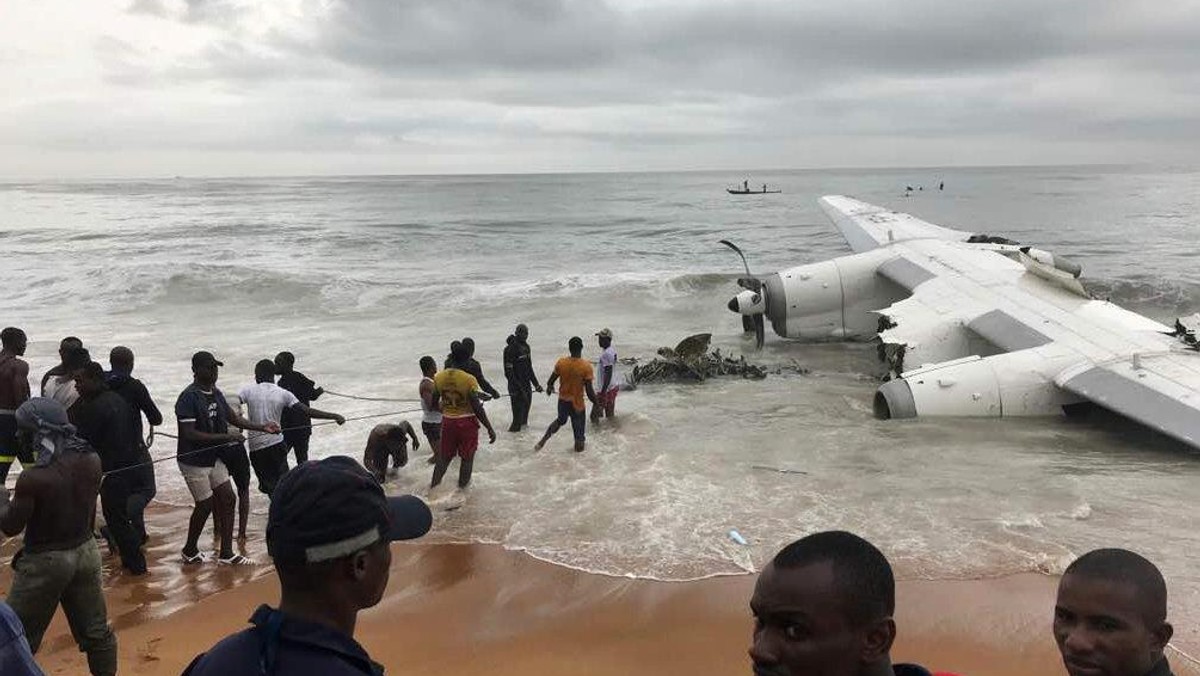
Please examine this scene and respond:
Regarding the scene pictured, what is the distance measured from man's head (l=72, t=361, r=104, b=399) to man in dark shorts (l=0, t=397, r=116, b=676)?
1703 mm

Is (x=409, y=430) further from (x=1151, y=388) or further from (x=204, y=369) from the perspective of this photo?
(x=1151, y=388)

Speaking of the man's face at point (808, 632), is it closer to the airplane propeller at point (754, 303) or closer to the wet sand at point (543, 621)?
the wet sand at point (543, 621)

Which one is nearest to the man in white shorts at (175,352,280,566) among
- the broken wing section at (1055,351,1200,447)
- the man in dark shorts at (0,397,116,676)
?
the man in dark shorts at (0,397,116,676)

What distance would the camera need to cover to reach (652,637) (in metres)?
5.71

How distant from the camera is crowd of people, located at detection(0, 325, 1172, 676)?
1.86 metres

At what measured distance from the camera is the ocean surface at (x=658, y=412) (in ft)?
24.2

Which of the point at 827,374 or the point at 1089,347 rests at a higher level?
the point at 1089,347

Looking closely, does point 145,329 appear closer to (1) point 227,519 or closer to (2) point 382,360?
(2) point 382,360

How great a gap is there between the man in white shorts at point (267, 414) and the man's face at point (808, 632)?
21.0 feet

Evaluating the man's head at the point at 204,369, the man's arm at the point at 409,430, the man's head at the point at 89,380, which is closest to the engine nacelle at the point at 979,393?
the man's arm at the point at 409,430

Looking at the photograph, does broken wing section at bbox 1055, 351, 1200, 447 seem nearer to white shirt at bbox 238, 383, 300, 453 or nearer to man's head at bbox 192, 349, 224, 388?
white shirt at bbox 238, 383, 300, 453

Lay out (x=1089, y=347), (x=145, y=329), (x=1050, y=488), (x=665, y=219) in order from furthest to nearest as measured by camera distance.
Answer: (x=665, y=219) < (x=145, y=329) < (x=1089, y=347) < (x=1050, y=488)

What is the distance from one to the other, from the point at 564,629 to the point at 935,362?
9112 mm

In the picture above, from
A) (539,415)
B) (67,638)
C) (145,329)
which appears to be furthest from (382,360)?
(67,638)
